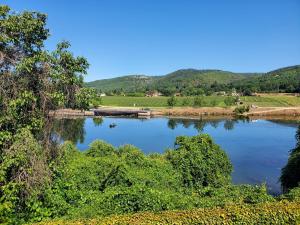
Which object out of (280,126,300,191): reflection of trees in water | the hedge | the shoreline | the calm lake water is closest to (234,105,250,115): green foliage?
the shoreline

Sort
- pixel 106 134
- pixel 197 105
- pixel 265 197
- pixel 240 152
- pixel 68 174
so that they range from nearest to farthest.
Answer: pixel 265 197, pixel 68 174, pixel 240 152, pixel 106 134, pixel 197 105

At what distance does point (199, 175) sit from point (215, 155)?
7.29ft

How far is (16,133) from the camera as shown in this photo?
14.4 metres

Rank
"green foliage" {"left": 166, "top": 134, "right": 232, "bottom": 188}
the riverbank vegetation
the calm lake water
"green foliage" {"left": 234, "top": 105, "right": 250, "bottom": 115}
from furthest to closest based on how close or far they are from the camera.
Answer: "green foliage" {"left": 234, "top": 105, "right": 250, "bottom": 115}, the calm lake water, "green foliage" {"left": 166, "top": 134, "right": 232, "bottom": 188}, the riverbank vegetation

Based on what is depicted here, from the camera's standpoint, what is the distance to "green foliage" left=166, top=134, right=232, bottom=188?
25.2 metres

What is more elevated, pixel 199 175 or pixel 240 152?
pixel 199 175

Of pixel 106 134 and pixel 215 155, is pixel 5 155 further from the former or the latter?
pixel 106 134

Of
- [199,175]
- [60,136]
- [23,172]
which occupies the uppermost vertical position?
[60,136]

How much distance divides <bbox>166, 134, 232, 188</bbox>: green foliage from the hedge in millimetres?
11896

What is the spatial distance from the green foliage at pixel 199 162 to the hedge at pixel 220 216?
11896mm

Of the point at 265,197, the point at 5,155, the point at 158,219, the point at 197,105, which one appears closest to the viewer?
the point at 158,219

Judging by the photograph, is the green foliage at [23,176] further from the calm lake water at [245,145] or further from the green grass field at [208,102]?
the green grass field at [208,102]

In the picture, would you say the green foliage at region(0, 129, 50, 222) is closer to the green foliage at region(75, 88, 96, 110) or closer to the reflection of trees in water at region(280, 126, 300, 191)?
the green foliage at region(75, 88, 96, 110)

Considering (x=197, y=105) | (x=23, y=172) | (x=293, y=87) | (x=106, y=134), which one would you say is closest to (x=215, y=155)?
(x=23, y=172)
